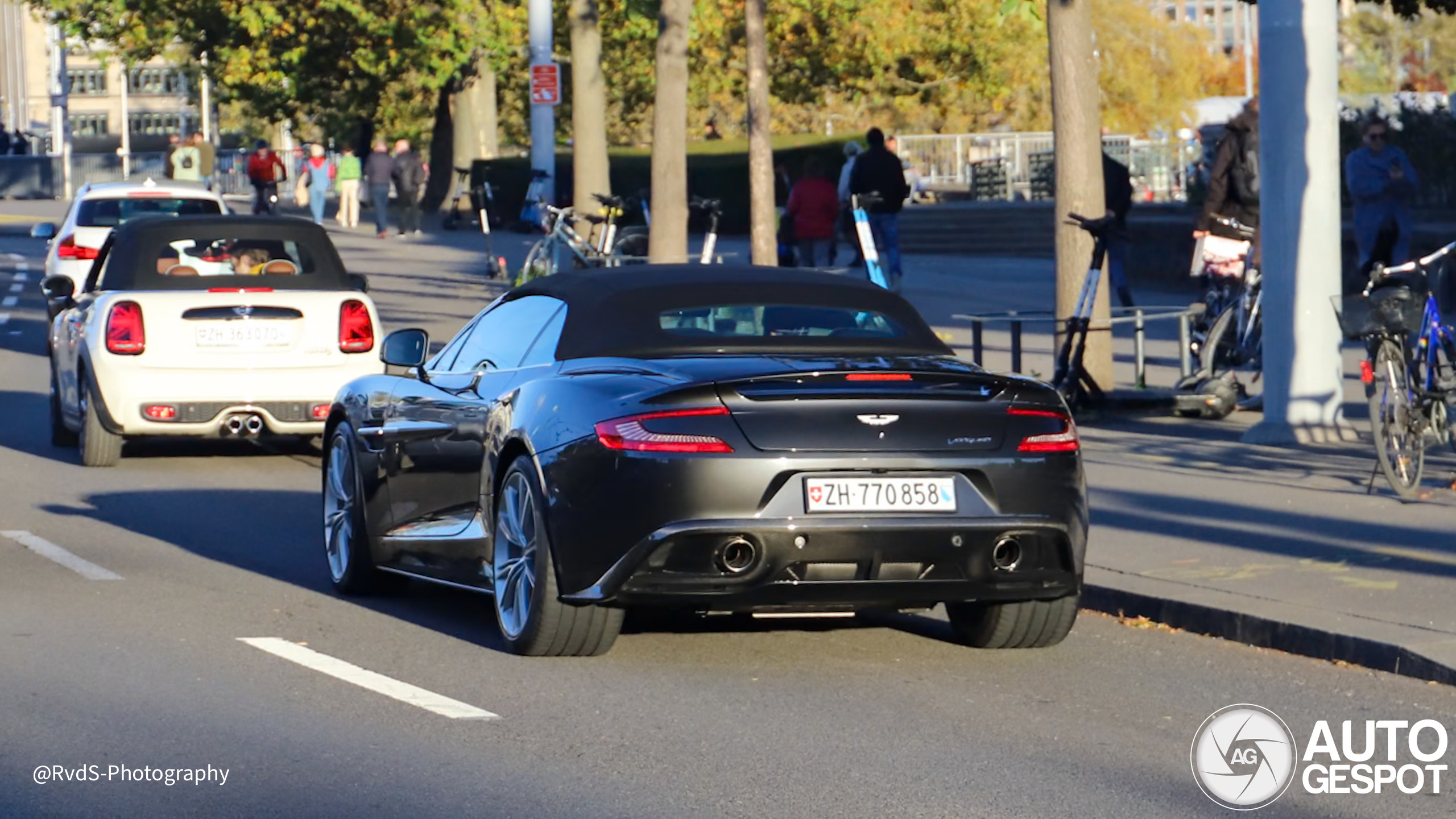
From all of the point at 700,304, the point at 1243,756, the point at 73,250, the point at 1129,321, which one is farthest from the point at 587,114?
the point at 1243,756

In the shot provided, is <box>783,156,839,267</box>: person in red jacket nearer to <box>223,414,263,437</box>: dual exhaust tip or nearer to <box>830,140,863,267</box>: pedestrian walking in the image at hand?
<box>830,140,863,267</box>: pedestrian walking

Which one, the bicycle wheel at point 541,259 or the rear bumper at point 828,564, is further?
the bicycle wheel at point 541,259

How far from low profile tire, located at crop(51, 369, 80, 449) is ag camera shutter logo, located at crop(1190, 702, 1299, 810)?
10.2 m

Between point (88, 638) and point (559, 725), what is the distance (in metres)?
2.44

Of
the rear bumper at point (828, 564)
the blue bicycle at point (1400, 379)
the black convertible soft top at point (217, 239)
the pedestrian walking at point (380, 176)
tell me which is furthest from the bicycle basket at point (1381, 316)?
the pedestrian walking at point (380, 176)

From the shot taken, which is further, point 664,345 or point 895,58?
point 895,58

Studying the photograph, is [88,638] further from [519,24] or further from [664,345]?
[519,24]

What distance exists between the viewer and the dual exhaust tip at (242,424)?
1416cm

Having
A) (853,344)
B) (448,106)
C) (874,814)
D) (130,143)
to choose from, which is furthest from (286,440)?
(130,143)

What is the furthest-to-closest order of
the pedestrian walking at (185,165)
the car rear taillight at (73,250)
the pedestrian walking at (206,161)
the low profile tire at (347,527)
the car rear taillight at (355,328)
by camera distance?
the pedestrian walking at (206,161)
the pedestrian walking at (185,165)
the car rear taillight at (73,250)
the car rear taillight at (355,328)
the low profile tire at (347,527)

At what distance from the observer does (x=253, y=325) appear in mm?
14156

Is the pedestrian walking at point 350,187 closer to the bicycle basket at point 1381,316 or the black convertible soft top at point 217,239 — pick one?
the black convertible soft top at point 217,239

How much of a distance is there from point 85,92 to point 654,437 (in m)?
163

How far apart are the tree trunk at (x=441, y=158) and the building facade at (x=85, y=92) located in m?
86.9
